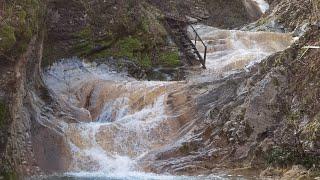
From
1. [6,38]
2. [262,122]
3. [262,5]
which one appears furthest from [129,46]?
[262,5]

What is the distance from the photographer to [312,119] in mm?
12695

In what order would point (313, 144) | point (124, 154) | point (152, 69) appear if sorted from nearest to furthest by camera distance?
1. point (313, 144)
2. point (124, 154)
3. point (152, 69)

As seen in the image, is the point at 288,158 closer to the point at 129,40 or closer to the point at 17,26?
the point at 17,26

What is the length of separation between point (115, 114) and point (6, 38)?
502 centimetres

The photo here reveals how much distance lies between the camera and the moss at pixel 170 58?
68.1 feet

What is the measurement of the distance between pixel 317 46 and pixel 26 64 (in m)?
7.71

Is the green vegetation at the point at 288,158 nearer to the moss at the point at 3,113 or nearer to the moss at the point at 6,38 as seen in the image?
the moss at the point at 3,113

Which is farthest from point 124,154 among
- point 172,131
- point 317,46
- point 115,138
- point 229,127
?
point 317,46

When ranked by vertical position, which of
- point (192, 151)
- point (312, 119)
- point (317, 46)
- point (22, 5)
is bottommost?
point (192, 151)

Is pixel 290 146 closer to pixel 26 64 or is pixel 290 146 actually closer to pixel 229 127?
pixel 229 127

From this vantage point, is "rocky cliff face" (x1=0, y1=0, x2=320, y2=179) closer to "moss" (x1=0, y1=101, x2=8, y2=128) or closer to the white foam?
"moss" (x1=0, y1=101, x2=8, y2=128)

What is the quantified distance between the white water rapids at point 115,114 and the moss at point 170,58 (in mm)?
1217

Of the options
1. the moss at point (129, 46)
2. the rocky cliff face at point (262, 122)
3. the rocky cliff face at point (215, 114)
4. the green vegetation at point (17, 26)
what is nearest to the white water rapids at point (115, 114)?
the rocky cliff face at point (215, 114)

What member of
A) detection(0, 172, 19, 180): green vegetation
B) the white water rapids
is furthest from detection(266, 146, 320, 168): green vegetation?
detection(0, 172, 19, 180): green vegetation
